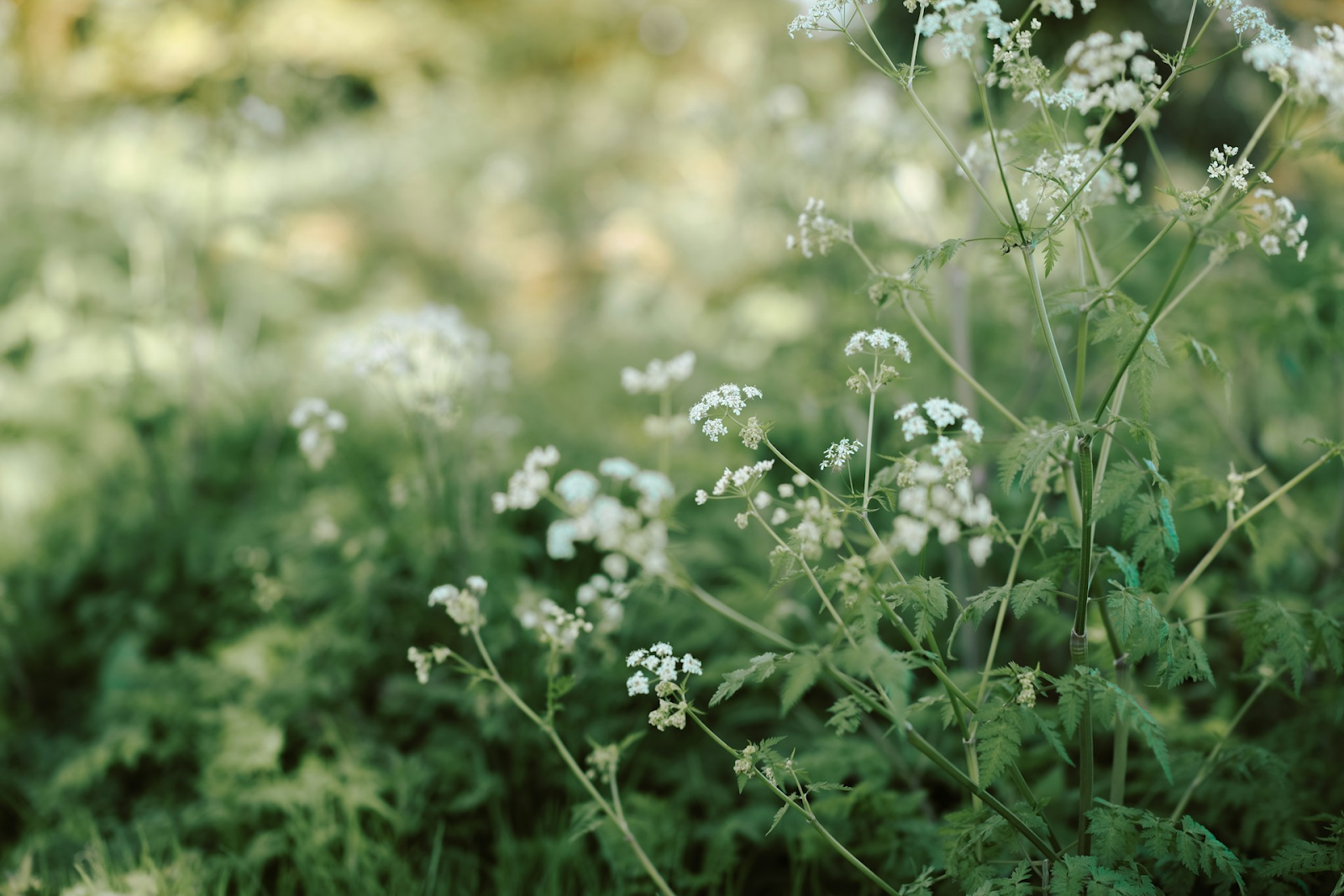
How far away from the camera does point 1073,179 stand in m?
1.53

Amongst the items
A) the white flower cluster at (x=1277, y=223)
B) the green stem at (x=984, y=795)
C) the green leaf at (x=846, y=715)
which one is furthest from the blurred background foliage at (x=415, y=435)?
the green leaf at (x=846, y=715)

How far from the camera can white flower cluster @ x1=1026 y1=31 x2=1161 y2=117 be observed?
1.58 meters

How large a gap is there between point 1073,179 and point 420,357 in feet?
6.78

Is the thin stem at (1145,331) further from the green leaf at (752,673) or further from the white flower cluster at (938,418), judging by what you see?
the green leaf at (752,673)

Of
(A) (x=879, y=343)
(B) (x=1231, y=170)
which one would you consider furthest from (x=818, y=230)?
(B) (x=1231, y=170)

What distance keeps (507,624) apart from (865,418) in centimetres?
167

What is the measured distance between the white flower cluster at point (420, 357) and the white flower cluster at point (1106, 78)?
178cm

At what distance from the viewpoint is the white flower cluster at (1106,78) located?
1.58 metres

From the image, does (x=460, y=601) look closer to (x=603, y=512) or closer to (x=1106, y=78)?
(x=603, y=512)

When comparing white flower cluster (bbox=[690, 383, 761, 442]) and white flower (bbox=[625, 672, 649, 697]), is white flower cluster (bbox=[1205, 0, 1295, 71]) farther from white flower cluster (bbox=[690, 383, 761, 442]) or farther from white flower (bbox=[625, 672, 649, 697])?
white flower (bbox=[625, 672, 649, 697])

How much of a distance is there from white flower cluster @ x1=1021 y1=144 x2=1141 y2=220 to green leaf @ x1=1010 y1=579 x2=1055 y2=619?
2.22 ft

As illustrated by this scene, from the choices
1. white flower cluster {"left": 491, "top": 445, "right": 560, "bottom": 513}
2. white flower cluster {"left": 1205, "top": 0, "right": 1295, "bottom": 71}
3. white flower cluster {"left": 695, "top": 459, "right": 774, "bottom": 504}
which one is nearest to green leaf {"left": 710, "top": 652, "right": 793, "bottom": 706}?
white flower cluster {"left": 695, "top": 459, "right": 774, "bottom": 504}

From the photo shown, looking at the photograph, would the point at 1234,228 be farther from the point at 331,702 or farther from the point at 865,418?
the point at 331,702

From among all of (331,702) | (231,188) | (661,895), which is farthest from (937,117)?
(231,188)
